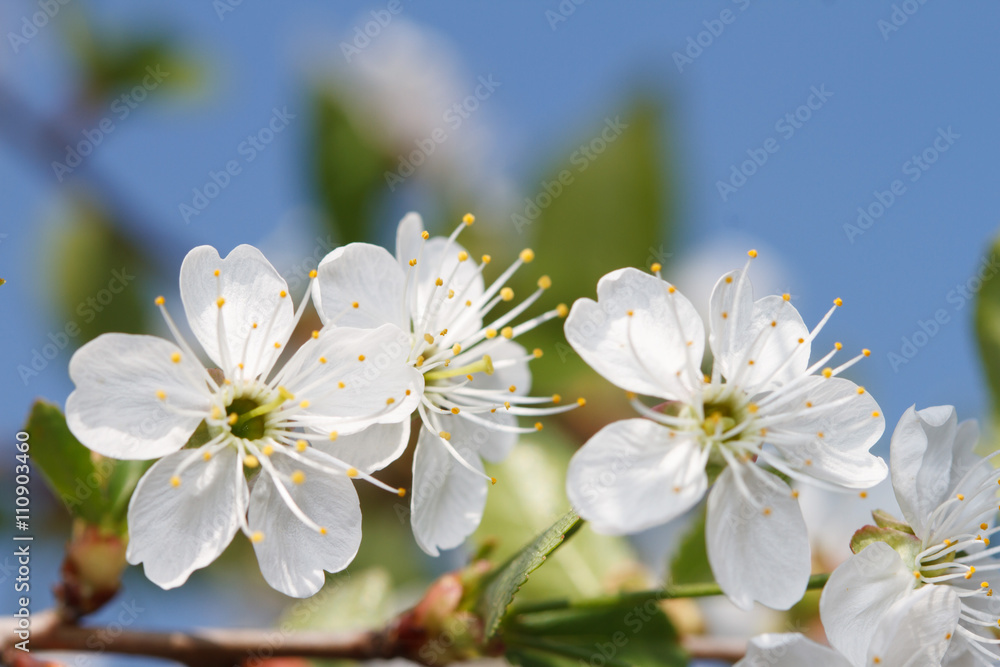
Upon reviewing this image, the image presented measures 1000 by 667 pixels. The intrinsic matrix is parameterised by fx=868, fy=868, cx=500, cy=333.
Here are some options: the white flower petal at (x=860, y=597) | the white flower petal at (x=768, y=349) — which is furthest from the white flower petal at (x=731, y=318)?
the white flower petal at (x=860, y=597)

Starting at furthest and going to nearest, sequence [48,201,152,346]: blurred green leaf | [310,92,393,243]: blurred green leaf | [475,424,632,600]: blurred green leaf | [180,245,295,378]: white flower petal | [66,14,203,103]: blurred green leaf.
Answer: [66,14,203,103]: blurred green leaf → [310,92,393,243]: blurred green leaf → [48,201,152,346]: blurred green leaf → [475,424,632,600]: blurred green leaf → [180,245,295,378]: white flower petal

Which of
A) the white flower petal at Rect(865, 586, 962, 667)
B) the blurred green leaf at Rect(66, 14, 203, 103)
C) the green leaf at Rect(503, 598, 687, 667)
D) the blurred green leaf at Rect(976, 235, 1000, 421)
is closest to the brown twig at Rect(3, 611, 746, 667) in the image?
the green leaf at Rect(503, 598, 687, 667)

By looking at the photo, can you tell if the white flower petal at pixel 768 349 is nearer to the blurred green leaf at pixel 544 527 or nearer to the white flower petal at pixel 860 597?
the white flower petal at pixel 860 597

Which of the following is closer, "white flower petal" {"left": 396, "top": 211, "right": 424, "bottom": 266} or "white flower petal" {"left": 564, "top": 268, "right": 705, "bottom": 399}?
"white flower petal" {"left": 564, "top": 268, "right": 705, "bottom": 399}

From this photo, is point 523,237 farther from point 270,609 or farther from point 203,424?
point 203,424

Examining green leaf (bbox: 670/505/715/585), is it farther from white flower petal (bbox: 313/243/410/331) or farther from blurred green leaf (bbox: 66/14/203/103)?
blurred green leaf (bbox: 66/14/203/103)

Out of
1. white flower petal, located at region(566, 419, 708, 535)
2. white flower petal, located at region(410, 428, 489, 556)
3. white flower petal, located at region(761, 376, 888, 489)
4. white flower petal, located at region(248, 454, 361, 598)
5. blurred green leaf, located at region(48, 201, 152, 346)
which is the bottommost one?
blurred green leaf, located at region(48, 201, 152, 346)

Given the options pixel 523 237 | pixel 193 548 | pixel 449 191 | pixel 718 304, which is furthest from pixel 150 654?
pixel 449 191

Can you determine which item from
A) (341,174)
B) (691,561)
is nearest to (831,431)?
(691,561)
